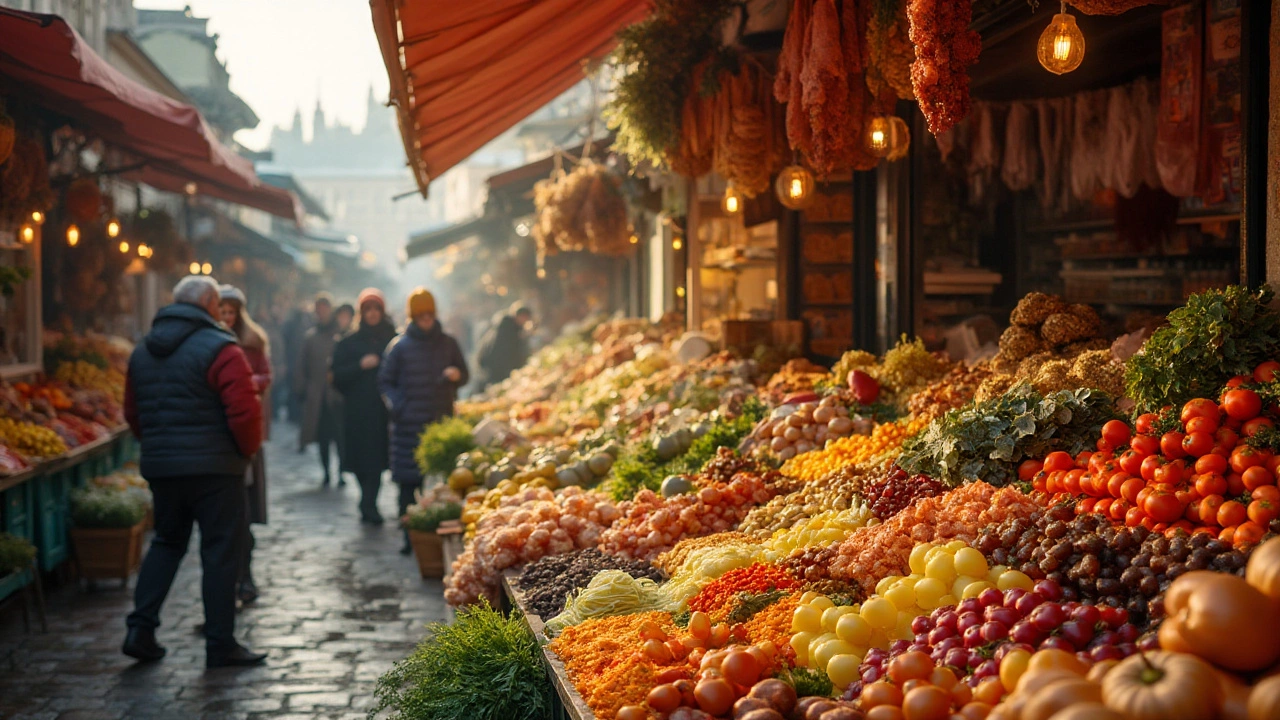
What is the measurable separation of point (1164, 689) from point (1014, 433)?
2632mm

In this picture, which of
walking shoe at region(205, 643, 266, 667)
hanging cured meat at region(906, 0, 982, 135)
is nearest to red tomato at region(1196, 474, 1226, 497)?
hanging cured meat at region(906, 0, 982, 135)

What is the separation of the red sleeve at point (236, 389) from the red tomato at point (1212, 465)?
4.86 m

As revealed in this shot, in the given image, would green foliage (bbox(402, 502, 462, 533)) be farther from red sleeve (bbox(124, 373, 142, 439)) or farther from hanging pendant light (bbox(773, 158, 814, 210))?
hanging pendant light (bbox(773, 158, 814, 210))

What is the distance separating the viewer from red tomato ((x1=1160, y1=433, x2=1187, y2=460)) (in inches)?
155

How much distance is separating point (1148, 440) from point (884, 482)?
124 cm

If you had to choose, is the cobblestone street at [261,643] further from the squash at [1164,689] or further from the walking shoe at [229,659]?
the squash at [1164,689]

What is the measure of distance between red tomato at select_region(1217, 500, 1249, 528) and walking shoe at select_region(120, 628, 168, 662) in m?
5.44

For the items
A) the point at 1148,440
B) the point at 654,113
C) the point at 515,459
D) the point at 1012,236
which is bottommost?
the point at 515,459

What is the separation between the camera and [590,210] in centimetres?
1238

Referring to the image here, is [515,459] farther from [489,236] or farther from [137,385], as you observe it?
[489,236]

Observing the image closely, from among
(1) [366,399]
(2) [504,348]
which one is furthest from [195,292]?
(2) [504,348]

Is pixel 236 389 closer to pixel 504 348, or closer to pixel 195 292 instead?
pixel 195 292

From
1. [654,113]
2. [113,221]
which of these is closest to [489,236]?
[113,221]

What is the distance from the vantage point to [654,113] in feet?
27.9
